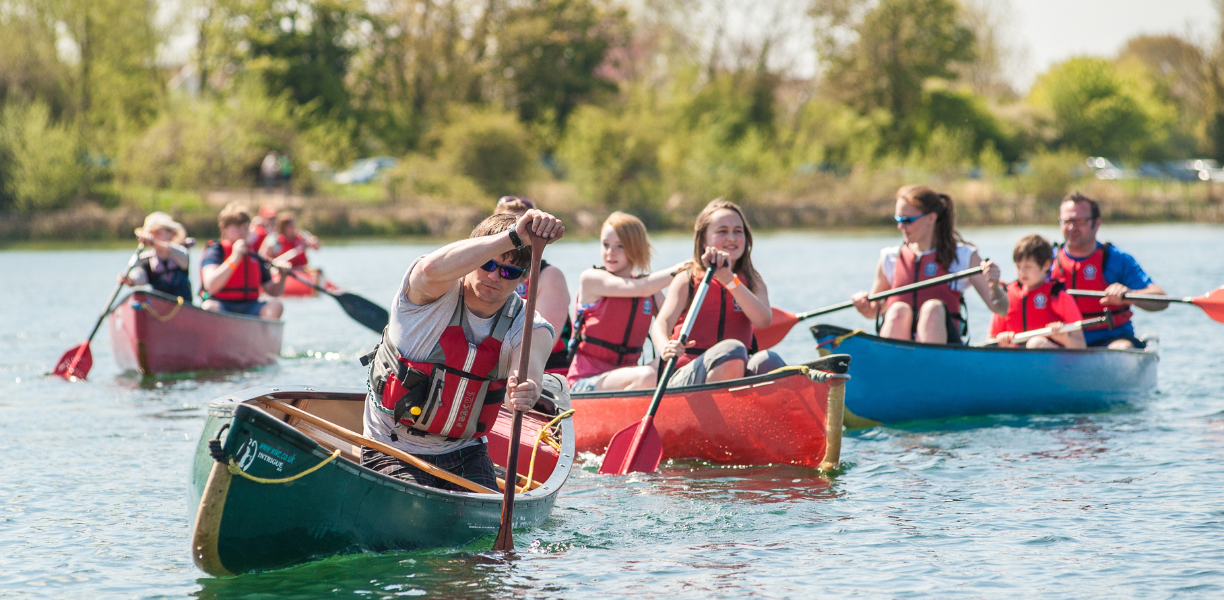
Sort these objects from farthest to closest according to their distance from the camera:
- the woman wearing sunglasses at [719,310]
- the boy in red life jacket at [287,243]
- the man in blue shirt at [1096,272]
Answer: the boy in red life jacket at [287,243]
the man in blue shirt at [1096,272]
the woman wearing sunglasses at [719,310]

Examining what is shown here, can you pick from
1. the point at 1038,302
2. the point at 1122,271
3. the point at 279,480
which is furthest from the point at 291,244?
the point at 279,480

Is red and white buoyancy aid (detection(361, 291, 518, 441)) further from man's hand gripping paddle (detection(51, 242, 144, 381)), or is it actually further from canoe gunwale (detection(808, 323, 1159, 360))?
man's hand gripping paddle (detection(51, 242, 144, 381))

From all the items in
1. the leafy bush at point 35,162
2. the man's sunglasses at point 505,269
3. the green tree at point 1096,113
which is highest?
the green tree at point 1096,113

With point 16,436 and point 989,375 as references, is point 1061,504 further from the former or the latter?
point 16,436

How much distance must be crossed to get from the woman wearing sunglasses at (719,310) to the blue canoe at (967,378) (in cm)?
70

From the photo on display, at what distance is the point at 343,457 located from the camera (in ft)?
11.8

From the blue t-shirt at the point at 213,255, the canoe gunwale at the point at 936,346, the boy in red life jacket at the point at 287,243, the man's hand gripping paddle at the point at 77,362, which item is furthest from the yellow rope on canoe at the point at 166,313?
the canoe gunwale at the point at 936,346

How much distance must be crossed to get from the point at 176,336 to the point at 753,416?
16.5 ft

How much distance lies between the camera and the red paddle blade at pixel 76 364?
8.58 meters

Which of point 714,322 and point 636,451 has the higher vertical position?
point 714,322

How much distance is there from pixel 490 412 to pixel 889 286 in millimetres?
3417

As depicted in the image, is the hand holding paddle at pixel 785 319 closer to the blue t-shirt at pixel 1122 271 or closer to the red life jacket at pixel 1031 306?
the red life jacket at pixel 1031 306

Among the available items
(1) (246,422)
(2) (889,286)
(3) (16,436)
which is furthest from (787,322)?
(3) (16,436)

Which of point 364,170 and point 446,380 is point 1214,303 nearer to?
point 446,380
